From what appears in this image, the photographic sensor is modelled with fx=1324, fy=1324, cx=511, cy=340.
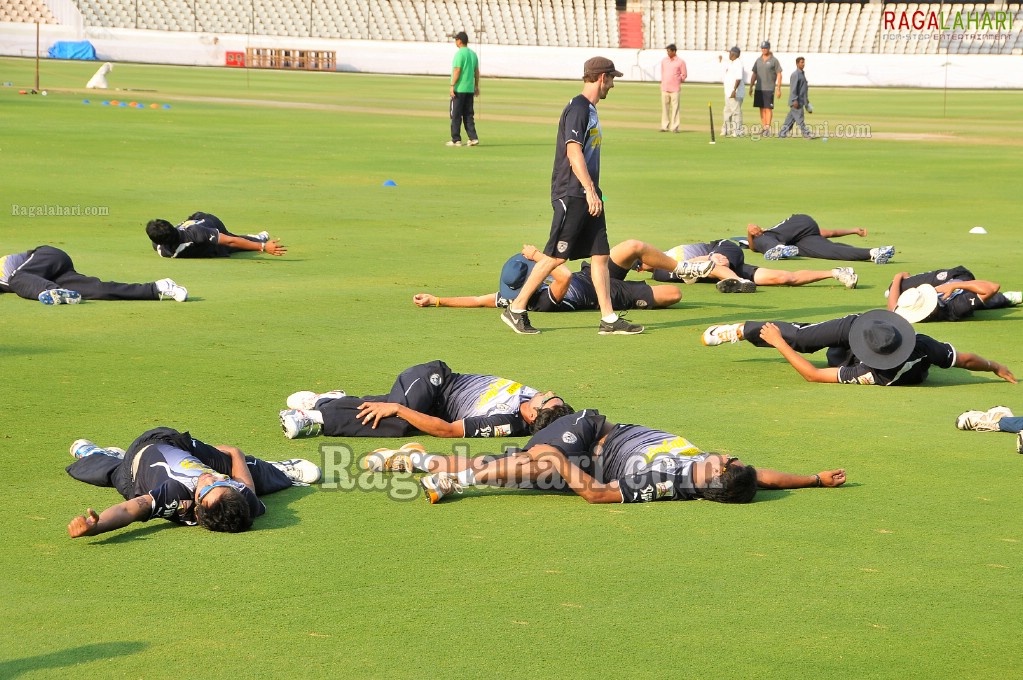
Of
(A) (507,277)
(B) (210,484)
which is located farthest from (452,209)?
(B) (210,484)

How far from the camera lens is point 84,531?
6.52 meters

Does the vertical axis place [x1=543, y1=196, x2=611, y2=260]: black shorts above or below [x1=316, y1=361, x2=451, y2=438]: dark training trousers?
above

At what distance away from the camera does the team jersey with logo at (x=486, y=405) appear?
857 cm

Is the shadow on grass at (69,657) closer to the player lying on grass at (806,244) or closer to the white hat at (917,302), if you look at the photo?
the white hat at (917,302)

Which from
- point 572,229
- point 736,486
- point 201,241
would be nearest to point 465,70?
point 201,241

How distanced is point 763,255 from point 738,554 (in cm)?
1136

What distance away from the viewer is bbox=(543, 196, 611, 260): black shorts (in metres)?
11.9

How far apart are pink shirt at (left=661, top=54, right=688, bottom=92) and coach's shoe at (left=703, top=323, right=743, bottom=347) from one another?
23590mm

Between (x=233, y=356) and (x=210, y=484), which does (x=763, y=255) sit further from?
(x=210, y=484)

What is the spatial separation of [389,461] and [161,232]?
27.9 ft

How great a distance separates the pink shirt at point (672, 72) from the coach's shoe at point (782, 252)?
17961mm

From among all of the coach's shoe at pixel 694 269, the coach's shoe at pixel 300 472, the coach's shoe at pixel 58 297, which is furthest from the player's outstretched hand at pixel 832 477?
the coach's shoe at pixel 58 297

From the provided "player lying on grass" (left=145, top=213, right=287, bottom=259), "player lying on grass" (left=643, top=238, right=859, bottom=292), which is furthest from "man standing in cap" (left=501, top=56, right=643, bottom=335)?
"player lying on grass" (left=145, top=213, right=287, bottom=259)

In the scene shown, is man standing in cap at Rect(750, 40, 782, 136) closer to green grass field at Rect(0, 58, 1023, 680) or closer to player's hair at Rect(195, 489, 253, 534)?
green grass field at Rect(0, 58, 1023, 680)
